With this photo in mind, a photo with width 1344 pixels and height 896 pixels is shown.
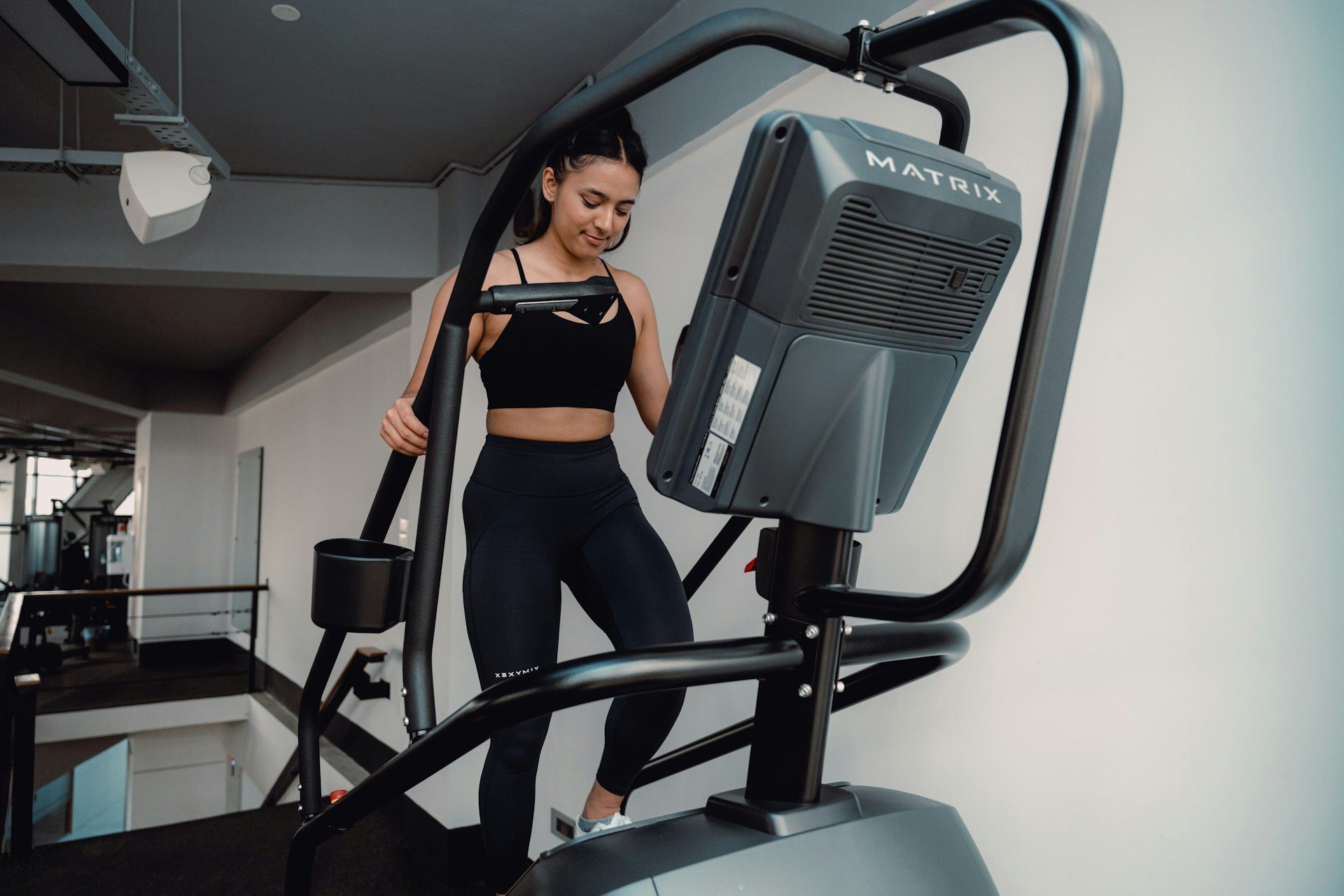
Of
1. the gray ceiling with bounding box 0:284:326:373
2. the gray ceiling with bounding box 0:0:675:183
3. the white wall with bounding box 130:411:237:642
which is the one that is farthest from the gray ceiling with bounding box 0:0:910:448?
the white wall with bounding box 130:411:237:642

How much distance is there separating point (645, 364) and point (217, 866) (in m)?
2.91

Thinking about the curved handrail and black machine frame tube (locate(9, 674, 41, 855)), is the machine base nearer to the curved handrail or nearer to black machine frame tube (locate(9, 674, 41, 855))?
the curved handrail

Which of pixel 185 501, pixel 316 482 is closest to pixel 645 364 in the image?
pixel 316 482

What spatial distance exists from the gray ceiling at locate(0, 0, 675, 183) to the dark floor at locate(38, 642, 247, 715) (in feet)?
15.7

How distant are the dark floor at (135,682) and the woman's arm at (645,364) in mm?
6937

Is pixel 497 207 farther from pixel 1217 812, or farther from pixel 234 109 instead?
pixel 234 109

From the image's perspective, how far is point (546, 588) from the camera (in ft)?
4.08

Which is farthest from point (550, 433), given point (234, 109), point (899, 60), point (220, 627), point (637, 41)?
point (220, 627)

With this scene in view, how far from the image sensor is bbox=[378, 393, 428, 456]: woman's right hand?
1010mm

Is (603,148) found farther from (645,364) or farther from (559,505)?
(559,505)

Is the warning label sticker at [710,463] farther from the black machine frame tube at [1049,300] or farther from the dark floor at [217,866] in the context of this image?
the dark floor at [217,866]

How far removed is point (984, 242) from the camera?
0.72 meters

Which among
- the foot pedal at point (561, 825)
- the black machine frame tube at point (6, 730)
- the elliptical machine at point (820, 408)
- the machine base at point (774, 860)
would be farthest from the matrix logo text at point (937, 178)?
the black machine frame tube at point (6, 730)

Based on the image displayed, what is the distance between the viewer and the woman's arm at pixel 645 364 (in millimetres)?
1402
